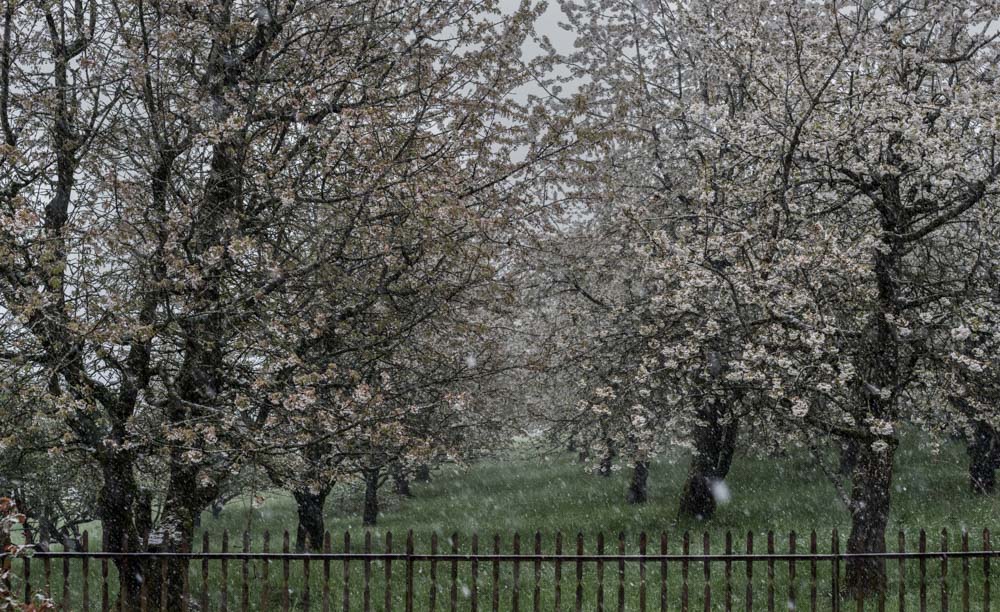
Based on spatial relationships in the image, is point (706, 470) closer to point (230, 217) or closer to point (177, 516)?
point (177, 516)

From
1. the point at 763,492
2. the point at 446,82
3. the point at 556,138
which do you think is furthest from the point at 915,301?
the point at 763,492

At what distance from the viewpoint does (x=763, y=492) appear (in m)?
19.1

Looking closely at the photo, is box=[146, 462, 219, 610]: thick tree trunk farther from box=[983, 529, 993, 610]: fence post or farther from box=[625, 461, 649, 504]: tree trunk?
box=[625, 461, 649, 504]: tree trunk

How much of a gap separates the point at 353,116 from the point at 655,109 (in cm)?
874

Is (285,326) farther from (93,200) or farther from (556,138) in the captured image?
(556,138)

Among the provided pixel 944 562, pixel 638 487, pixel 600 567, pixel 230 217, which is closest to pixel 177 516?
pixel 230 217

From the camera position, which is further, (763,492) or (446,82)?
(763,492)

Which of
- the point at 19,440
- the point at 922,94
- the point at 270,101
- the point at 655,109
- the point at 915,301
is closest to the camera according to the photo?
the point at 19,440

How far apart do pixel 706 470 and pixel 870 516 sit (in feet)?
22.8

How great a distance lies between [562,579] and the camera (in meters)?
10.9

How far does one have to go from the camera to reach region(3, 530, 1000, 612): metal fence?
293 inches

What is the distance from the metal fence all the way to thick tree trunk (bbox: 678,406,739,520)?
2481mm

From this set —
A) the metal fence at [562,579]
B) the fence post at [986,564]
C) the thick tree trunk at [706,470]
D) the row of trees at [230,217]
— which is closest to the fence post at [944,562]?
the metal fence at [562,579]

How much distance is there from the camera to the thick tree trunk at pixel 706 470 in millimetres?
16016
